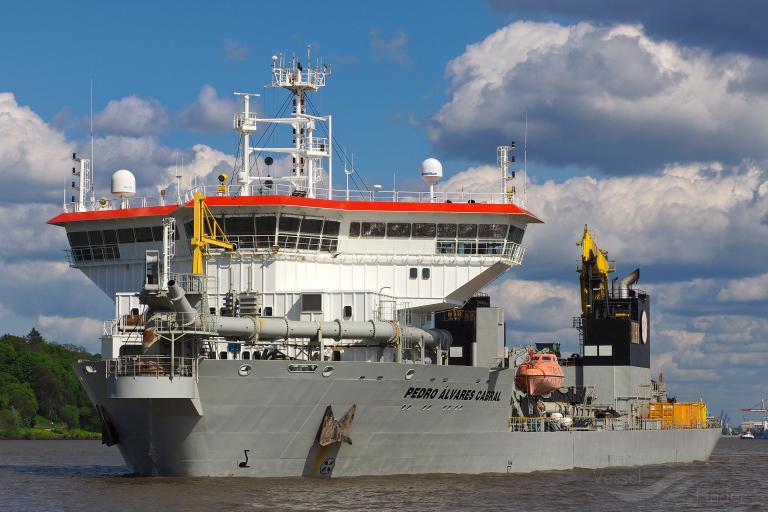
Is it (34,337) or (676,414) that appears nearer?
(676,414)

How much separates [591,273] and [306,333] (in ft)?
90.7

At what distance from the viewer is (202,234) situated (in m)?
42.3

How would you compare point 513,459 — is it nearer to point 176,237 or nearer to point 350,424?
point 350,424

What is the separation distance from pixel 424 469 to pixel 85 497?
1112 centimetres

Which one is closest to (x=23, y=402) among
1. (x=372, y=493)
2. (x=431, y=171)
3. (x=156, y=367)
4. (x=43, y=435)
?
(x=43, y=435)

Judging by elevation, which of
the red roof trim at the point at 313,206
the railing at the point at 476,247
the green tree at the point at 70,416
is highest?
the red roof trim at the point at 313,206

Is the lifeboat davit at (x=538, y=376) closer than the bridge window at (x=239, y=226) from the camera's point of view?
No

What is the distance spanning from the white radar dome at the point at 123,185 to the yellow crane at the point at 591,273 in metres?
25.4

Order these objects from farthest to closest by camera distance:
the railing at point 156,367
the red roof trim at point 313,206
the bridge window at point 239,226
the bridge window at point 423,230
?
the bridge window at point 423,230 → the bridge window at point 239,226 → the red roof trim at point 313,206 → the railing at point 156,367

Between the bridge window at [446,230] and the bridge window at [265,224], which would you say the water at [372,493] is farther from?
the bridge window at [265,224]

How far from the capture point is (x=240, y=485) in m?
38.6

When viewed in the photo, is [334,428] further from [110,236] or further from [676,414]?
[676,414]

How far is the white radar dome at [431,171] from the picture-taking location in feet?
159

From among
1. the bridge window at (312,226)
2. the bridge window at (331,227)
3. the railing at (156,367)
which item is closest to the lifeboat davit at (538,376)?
the bridge window at (331,227)
